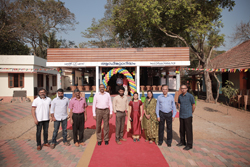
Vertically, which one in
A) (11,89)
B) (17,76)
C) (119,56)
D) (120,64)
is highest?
(119,56)

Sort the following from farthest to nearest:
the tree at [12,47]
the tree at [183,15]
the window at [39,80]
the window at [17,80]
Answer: the tree at [12,47] → the window at [39,80] → the window at [17,80] → the tree at [183,15]

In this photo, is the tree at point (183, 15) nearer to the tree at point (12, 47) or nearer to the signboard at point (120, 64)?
the signboard at point (120, 64)

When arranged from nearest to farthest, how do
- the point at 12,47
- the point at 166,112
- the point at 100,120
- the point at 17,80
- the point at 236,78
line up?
the point at 166,112
the point at 100,120
the point at 236,78
the point at 17,80
the point at 12,47

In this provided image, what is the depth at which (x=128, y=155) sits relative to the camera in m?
3.89

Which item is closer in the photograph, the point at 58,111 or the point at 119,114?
the point at 58,111

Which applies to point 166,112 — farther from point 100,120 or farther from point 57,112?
point 57,112

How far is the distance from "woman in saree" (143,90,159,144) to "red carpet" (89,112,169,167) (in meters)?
0.23

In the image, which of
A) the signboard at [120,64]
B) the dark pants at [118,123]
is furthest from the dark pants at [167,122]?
the signboard at [120,64]

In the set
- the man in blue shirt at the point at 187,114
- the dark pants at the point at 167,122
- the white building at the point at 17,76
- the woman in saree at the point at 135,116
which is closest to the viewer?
the man in blue shirt at the point at 187,114

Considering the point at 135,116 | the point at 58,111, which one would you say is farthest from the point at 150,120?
the point at 58,111

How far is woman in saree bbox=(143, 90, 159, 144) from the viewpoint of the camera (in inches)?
179

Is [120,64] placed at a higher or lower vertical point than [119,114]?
higher

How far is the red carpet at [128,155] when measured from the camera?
353 centimetres

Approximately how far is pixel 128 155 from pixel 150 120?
1140mm
